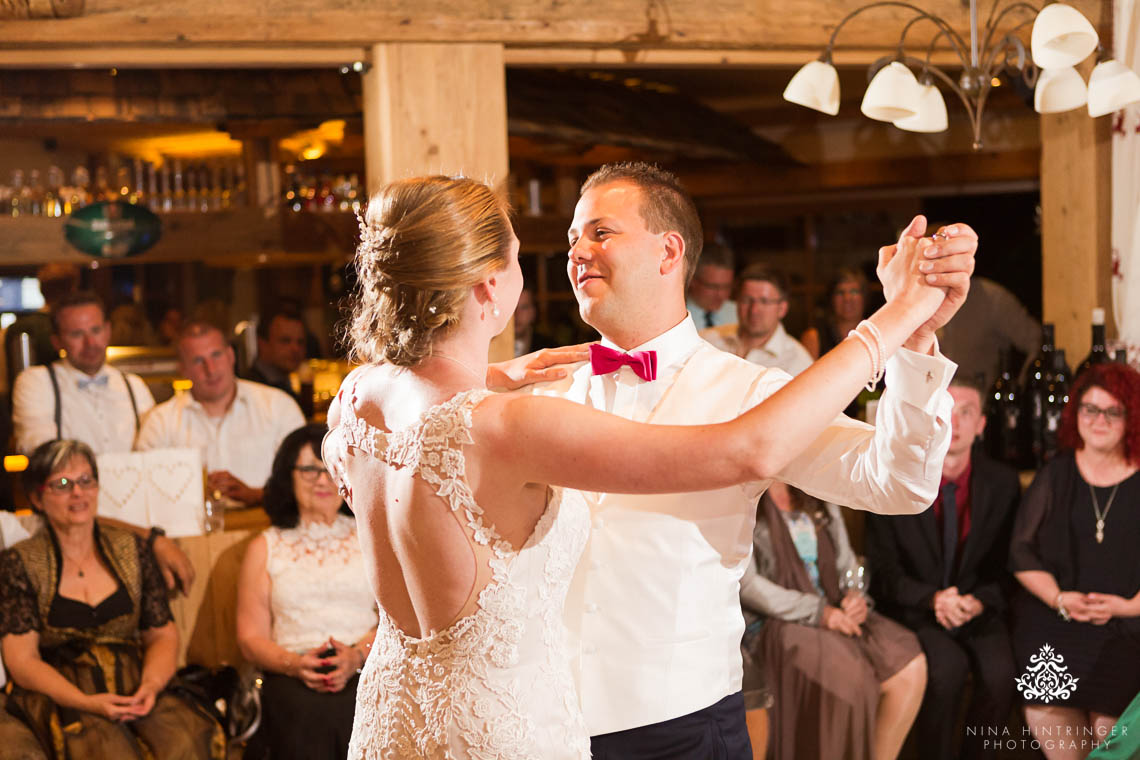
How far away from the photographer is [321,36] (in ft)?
12.5

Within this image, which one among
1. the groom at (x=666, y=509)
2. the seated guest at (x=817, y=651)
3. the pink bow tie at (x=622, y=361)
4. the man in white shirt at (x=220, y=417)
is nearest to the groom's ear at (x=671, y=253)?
the groom at (x=666, y=509)

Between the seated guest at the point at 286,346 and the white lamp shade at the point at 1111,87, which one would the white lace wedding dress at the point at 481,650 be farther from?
the seated guest at the point at 286,346

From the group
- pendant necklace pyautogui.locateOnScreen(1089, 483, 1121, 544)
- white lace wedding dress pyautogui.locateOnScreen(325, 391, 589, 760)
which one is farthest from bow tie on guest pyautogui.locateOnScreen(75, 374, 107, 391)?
pendant necklace pyautogui.locateOnScreen(1089, 483, 1121, 544)

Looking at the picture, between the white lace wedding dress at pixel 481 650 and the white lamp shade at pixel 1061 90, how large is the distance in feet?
8.83

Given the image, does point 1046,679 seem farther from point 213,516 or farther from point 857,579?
point 213,516

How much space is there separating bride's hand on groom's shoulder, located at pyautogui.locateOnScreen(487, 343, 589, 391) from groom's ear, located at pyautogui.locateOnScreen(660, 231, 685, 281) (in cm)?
21

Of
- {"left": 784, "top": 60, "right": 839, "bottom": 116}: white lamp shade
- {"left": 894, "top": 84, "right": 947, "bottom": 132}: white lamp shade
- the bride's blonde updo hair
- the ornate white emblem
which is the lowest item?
the ornate white emblem

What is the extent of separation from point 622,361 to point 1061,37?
2.15 metres

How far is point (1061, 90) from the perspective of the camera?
11.8ft

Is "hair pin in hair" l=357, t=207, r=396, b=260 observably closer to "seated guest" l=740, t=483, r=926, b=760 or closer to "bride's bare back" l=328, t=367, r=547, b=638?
"bride's bare back" l=328, t=367, r=547, b=638

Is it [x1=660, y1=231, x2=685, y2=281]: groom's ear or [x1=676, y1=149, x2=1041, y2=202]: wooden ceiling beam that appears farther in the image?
[x1=676, y1=149, x2=1041, y2=202]: wooden ceiling beam

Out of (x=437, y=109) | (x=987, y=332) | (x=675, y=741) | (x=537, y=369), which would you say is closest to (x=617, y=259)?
(x=537, y=369)

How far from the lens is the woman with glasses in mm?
3566

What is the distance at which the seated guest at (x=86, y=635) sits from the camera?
3.27 metres
